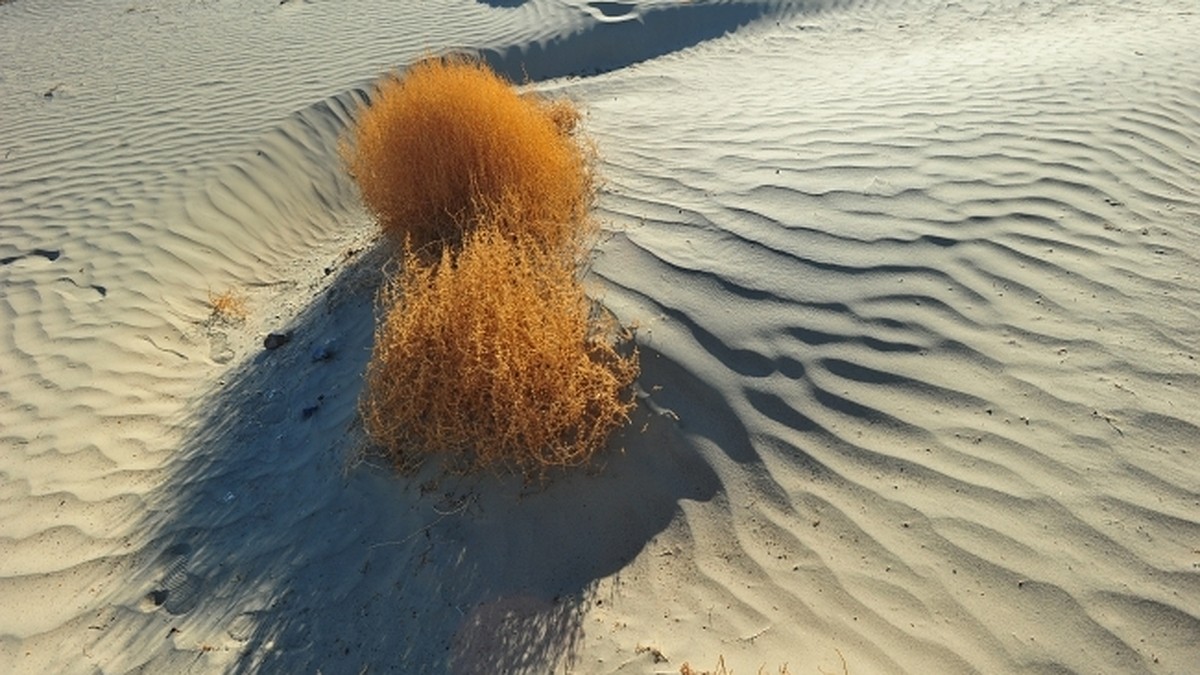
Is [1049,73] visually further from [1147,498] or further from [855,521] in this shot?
[855,521]

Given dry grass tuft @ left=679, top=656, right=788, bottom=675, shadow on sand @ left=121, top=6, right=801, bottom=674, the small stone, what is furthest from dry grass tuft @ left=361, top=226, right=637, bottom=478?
the small stone

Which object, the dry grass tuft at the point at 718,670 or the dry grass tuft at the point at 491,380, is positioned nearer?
the dry grass tuft at the point at 718,670

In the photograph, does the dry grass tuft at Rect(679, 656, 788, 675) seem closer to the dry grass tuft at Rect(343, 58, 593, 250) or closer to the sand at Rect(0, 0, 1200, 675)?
the sand at Rect(0, 0, 1200, 675)

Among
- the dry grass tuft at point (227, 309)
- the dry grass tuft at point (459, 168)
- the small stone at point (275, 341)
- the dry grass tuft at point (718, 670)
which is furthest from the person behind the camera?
the dry grass tuft at point (227, 309)

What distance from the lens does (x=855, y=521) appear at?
251 cm

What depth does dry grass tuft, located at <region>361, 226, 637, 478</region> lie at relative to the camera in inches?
107

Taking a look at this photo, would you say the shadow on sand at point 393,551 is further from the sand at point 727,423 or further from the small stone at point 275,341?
the small stone at point 275,341

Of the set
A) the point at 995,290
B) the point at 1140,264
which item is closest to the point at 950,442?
the point at 995,290

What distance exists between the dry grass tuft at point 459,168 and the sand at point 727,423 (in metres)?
0.34

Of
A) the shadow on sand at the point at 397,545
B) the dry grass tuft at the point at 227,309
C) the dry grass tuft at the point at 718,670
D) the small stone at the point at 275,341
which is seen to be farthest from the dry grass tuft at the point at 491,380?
the dry grass tuft at the point at 227,309

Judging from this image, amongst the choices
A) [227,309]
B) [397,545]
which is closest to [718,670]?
[397,545]

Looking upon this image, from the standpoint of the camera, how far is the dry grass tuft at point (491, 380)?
107 inches

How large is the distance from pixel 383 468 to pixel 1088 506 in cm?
245

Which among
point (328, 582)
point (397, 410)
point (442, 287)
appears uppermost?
point (442, 287)
